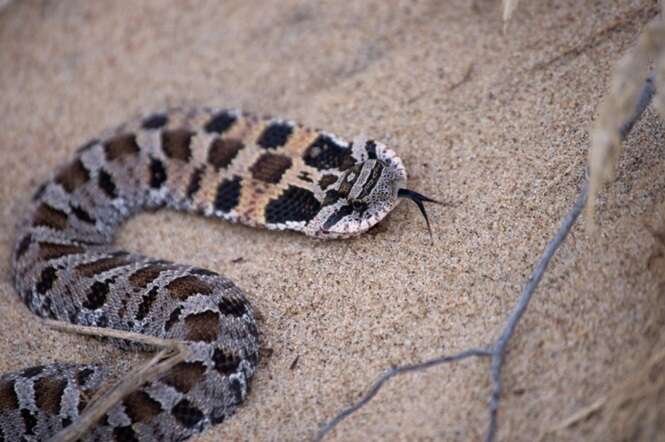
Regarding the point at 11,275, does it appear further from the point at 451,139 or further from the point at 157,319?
the point at 451,139

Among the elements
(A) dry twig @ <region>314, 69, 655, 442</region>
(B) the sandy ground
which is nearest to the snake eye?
(B) the sandy ground

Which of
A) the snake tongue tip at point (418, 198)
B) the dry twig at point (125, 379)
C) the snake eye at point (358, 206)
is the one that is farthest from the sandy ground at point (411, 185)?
the dry twig at point (125, 379)

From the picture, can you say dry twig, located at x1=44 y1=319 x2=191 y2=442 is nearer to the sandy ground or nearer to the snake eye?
the sandy ground

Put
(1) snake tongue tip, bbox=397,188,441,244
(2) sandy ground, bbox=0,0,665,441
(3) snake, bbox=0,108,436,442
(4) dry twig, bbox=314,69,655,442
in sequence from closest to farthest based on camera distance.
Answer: (4) dry twig, bbox=314,69,655,442
(2) sandy ground, bbox=0,0,665,441
(3) snake, bbox=0,108,436,442
(1) snake tongue tip, bbox=397,188,441,244

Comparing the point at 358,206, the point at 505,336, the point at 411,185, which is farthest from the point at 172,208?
the point at 505,336

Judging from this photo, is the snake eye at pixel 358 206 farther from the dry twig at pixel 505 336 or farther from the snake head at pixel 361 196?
the dry twig at pixel 505 336

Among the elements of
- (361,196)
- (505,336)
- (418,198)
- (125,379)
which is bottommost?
(505,336)

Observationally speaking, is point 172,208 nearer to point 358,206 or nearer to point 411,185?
point 358,206
